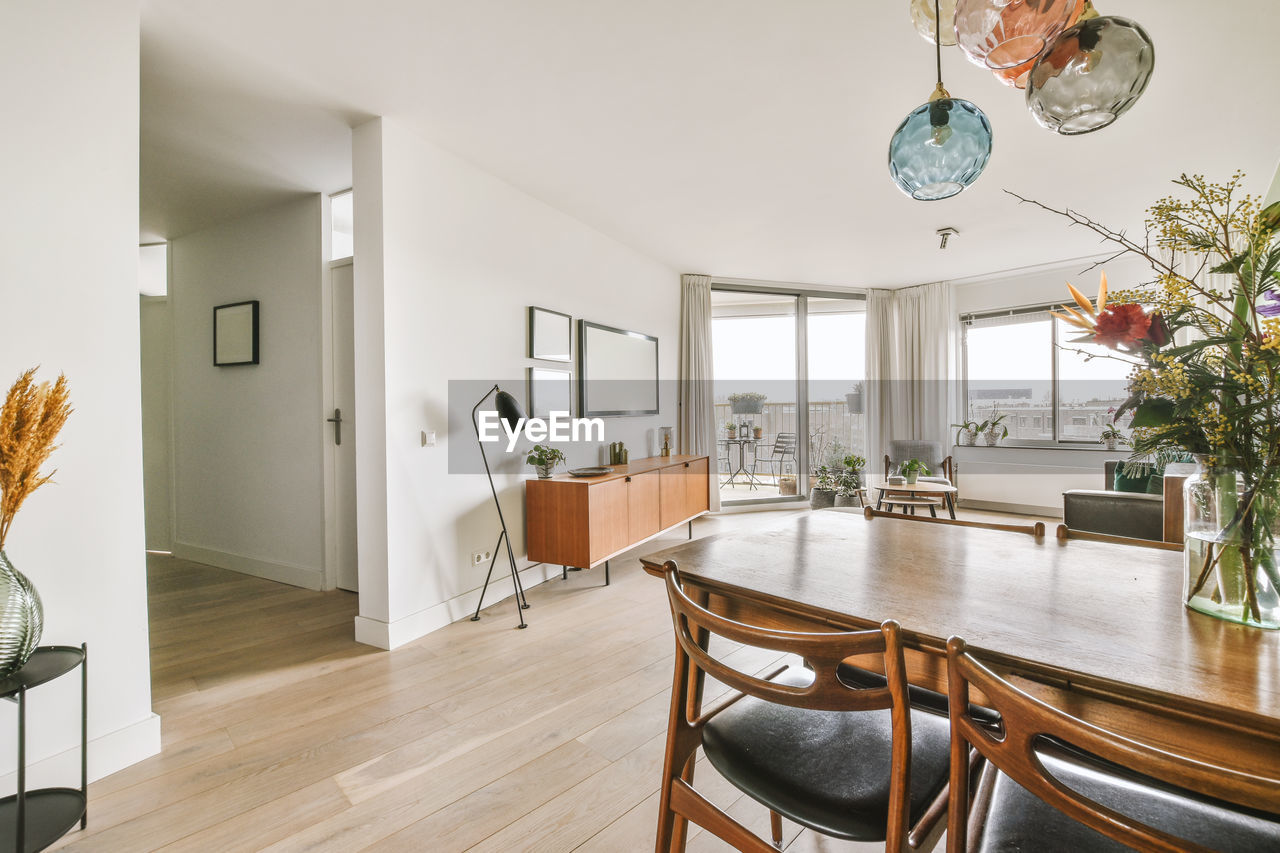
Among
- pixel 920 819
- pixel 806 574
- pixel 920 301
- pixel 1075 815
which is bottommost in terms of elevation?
pixel 920 819

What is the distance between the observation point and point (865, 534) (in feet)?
5.79

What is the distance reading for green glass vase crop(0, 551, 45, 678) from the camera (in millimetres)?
1360

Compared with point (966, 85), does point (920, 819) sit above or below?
below

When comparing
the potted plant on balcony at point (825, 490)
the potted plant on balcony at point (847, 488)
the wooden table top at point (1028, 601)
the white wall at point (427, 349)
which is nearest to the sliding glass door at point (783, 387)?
the potted plant on balcony at point (825, 490)

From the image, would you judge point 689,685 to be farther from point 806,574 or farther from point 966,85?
point 966,85

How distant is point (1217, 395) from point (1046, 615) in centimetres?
49

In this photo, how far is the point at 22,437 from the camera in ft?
4.56

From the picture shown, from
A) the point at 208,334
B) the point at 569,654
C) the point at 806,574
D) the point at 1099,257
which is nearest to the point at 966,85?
the point at 806,574

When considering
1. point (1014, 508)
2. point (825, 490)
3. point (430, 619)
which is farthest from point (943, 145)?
point (1014, 508)

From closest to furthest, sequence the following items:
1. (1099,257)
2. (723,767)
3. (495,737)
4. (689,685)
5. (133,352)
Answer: (723,767), (689,685), (133,352), (495,737), (1099,257)

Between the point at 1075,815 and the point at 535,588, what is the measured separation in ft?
11.0

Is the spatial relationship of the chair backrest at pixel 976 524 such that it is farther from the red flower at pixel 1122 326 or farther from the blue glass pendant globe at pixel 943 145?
the blue glass pendant globe at pixel 943 145

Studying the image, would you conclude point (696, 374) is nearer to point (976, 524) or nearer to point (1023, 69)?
point (976, 524)

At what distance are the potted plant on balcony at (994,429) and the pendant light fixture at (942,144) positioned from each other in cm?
594
